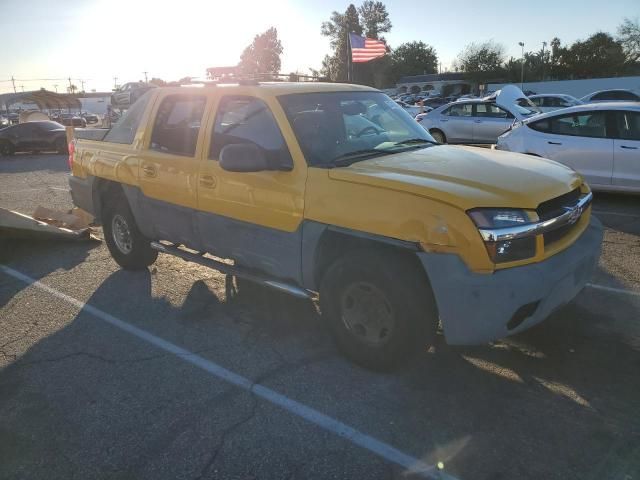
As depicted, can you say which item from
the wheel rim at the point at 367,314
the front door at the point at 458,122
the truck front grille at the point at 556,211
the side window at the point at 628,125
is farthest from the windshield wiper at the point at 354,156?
the front door at the point at 458,122

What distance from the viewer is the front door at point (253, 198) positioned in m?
3.62

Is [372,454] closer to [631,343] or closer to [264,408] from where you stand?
[264,408]

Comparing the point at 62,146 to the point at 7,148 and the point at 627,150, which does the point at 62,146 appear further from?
the point at 627,150

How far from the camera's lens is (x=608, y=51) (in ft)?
226

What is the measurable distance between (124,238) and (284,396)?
10.5 feet

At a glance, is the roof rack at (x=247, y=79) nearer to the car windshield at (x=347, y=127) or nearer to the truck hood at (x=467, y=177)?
the car windshield at (x=347, y=127)

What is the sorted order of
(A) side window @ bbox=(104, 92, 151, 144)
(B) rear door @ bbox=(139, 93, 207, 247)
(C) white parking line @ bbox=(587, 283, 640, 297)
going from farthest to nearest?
(A) side window @ bbox=(104, 92, 151, 144)
(C) white parking line @ bbox=(587, 283, 640, 297)
(B) rear door @ bbox=(139, 93, 207, 247)

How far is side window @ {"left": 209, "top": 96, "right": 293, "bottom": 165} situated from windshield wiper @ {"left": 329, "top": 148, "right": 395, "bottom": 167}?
0.32 m

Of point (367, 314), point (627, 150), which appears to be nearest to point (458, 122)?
point (627, 150)

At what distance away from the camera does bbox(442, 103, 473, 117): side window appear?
1550 cm

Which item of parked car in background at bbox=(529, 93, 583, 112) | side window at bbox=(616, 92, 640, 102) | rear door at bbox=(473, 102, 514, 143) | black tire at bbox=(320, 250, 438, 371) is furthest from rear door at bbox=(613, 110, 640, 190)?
side window at bbox=(616, 92, 640, 102)

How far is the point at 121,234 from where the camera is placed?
5672 millimetres

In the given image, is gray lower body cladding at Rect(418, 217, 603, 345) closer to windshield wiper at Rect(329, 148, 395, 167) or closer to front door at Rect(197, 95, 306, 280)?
windshield wiper at Rect(329, 148, 395, 167)

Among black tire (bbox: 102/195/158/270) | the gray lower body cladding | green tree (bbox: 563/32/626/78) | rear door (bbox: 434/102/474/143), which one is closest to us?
the gray lower body cladding
